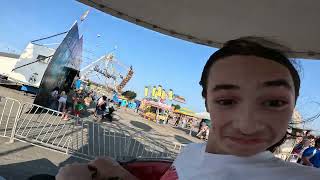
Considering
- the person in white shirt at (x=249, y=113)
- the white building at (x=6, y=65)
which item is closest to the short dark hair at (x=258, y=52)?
the person in white shirt at (x=249, y=113)

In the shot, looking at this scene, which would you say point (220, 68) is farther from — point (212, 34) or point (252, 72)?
point (212, 34)

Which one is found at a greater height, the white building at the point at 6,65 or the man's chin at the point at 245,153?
the white building at the point at 6,65

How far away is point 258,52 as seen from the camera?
4.10 feet

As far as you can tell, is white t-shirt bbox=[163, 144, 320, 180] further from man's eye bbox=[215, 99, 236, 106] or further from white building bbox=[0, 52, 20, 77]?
white building bbox=[0, 52, 20, 77]

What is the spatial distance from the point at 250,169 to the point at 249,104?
0.20 meters

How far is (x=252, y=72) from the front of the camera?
1.17 metres

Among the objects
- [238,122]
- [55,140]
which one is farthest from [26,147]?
[238,122]

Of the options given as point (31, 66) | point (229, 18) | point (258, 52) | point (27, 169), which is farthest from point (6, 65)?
point (258, 52)

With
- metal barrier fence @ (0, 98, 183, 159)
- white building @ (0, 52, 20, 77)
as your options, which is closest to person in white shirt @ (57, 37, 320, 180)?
metal barrier fence @ (0, 98, 183, 159)

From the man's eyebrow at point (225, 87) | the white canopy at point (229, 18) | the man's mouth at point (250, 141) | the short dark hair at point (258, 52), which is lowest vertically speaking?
the man's mouth at point (250, 141)

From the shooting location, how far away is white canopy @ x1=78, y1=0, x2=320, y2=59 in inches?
68.1

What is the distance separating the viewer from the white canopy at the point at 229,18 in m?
1.73

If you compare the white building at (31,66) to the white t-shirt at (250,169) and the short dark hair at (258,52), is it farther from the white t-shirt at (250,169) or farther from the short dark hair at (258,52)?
the white t-shirt at (250,169)

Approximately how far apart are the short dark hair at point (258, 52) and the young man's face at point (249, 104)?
3 centimetres
